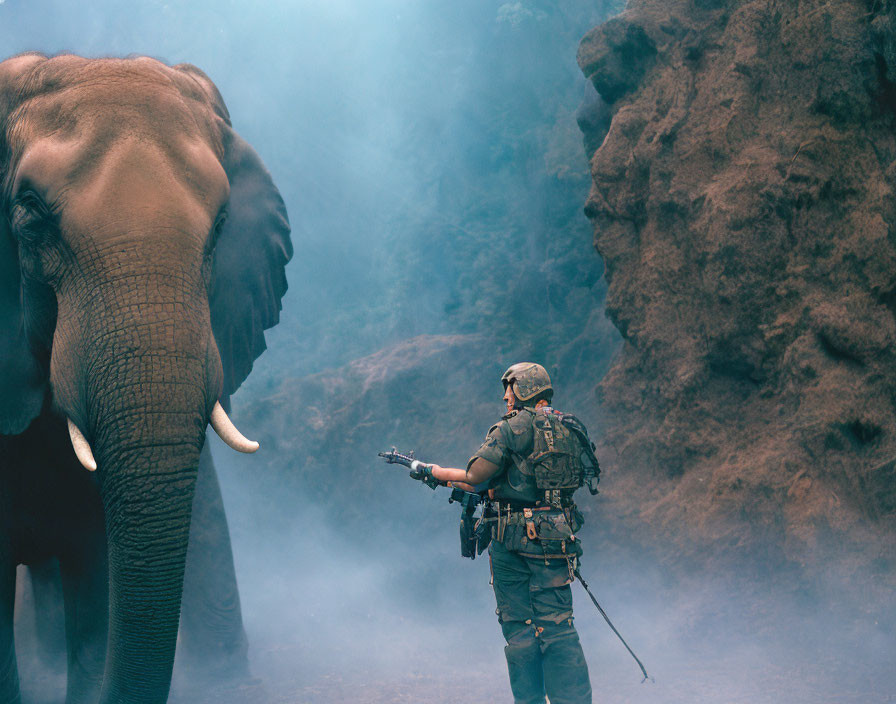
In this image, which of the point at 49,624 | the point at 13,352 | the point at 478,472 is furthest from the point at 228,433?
the point at 49,624

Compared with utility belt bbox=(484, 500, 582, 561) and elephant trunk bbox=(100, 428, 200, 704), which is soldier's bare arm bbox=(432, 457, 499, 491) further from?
elephant trunk bbox=(100, 428, 200, 704)

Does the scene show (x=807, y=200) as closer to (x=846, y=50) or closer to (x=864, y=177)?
(x=864, y=177)

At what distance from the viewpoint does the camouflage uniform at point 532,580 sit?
3.85 metres

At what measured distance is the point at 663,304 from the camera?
619cm

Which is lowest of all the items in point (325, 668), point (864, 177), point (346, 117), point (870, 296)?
point (325, 668)

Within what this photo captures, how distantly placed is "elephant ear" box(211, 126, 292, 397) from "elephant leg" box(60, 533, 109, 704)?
144 cm

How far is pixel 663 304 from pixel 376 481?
476 cm

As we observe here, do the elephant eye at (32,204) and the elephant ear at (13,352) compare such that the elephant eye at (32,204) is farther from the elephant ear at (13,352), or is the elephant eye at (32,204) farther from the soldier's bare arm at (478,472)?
the soldier's bare arm at (478,472)

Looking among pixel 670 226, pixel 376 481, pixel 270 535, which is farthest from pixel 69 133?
pixel 270 535

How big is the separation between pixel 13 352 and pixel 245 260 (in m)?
1.58

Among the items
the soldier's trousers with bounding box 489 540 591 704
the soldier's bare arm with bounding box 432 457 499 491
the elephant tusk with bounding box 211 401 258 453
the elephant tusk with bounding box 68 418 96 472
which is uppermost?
the soldier's bare arm with bounding box 432 457 499 491

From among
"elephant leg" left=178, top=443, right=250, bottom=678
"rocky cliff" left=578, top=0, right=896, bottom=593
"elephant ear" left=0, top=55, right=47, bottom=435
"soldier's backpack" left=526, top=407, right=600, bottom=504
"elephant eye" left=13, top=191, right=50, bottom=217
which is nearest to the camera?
"elephant eye" left=13, top=191, right=50, bottom=217

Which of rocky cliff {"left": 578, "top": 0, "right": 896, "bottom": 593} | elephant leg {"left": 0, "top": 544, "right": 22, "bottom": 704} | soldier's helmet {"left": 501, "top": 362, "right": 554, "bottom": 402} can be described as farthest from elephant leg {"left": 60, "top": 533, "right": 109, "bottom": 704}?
rocky cliff {"left": 578, "top": 0, "right": 896, "bottom": 593}

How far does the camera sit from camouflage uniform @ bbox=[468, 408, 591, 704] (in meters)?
3.85
